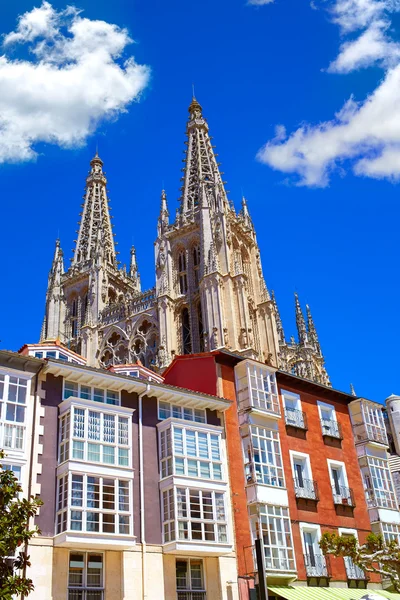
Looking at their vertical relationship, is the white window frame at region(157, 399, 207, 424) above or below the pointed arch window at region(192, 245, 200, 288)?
below

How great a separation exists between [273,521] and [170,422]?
630 centimetres

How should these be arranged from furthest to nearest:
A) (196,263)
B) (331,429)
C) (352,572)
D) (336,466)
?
(196,263), (331,429), (336,466), (352,572)

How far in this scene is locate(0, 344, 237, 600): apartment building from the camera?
2277cm

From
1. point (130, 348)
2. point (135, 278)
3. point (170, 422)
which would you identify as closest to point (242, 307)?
point (130, 348)

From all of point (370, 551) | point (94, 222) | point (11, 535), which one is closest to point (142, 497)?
point (11, 535)

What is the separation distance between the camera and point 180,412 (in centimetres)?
2847

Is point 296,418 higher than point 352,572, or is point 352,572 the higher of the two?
point 296,418

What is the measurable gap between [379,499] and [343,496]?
260cm

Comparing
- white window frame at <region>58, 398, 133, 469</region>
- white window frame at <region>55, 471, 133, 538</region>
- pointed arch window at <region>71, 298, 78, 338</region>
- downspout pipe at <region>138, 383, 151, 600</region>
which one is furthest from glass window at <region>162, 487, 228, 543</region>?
pointed arch window at <region>71, 298, 78, 338</region>

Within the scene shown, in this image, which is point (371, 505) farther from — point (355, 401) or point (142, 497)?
point (142, 497)

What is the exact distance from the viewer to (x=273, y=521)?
28297 mm

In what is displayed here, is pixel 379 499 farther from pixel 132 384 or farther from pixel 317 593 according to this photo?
pixel 132 384

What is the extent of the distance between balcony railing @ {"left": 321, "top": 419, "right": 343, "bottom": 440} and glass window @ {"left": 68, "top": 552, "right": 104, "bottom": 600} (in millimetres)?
14288

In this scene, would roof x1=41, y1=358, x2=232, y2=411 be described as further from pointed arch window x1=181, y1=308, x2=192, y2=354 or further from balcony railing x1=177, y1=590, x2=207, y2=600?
pointed arch window x1=181, y1=308, x2=192, y2=354
